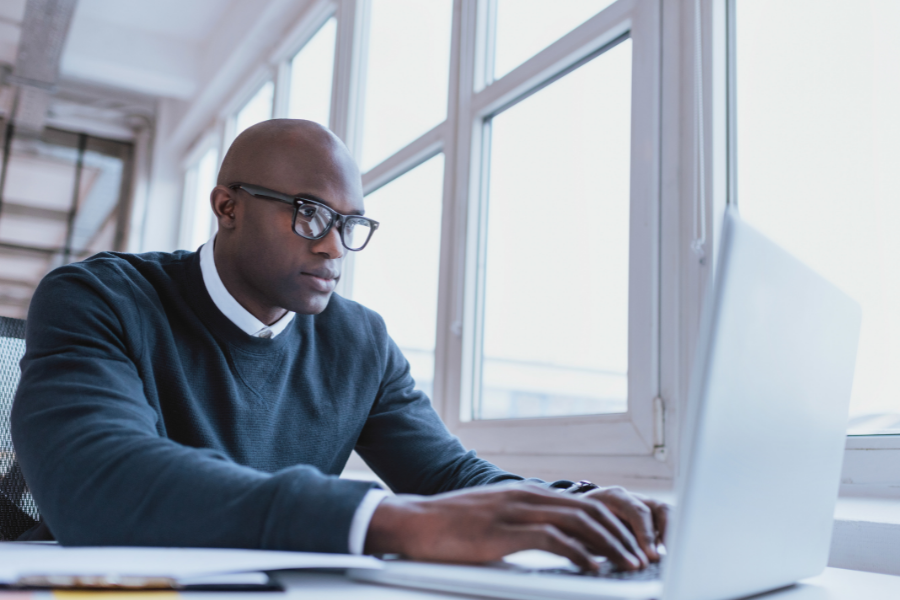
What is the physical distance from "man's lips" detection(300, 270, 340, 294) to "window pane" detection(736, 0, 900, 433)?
0.75 meters

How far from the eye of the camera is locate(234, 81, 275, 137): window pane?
3.85 m

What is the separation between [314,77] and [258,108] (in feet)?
2.56

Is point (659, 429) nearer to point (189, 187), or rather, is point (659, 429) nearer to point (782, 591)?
point (782, 591)

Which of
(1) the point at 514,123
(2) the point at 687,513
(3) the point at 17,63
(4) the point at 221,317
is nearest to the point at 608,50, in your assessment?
(1) the point at 514,123

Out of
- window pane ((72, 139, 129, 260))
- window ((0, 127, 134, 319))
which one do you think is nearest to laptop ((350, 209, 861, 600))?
window ((0, 127, 134, 319))

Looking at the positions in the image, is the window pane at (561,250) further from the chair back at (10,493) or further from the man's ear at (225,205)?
the chair back at (10,493)

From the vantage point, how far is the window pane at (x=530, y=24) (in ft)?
6.11

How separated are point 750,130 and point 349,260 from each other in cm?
164

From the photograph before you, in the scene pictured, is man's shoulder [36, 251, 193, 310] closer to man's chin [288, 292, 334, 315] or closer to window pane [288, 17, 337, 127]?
man's chin [288, 292, 334, 315]

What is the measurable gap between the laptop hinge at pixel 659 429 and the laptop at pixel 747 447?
71cm

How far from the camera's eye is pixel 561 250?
1805 millimetres

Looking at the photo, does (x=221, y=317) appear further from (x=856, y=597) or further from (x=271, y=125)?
(x=856, y=597)

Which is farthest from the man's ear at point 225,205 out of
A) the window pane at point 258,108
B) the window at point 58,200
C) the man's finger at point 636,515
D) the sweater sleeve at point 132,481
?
the window at point 58,200

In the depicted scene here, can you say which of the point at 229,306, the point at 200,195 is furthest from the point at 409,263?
the point at 200,195
